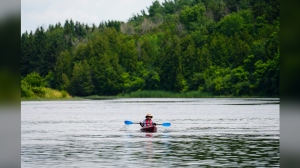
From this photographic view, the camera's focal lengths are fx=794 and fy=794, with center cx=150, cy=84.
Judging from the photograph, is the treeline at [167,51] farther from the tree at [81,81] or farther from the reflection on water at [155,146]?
the reflection on water at [155,146]

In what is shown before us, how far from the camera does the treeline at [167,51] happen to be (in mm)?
86062

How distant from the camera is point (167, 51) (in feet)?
311

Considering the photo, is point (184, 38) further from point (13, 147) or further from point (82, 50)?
point (13, 147)

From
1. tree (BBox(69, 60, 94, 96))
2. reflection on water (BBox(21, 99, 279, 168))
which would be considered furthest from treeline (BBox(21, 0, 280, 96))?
reflection on water (BBox(21, 99, 279, 168))

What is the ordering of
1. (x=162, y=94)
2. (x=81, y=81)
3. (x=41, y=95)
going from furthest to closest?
(x=81, y=81)
(x=162, y=94)
(x=41, y=95)

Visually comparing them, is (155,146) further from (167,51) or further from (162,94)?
(167,51)

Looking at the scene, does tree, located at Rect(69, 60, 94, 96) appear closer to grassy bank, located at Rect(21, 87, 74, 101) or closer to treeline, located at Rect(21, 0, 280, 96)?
treeline, located at Rect(21, 0, 280, 96)

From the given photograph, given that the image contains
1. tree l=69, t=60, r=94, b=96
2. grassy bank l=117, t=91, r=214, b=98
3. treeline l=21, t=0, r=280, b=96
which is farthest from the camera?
Result: tree l=69, t=60, r=94, b=96

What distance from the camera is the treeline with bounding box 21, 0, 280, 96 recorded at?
8606cm

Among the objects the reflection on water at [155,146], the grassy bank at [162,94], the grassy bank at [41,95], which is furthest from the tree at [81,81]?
the reflection on water at [155,146]

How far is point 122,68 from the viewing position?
98750 mm

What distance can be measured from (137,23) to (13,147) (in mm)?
108286

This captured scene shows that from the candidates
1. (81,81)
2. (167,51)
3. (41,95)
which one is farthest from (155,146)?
(81,81)

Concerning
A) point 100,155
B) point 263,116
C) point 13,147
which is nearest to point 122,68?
point 263,116
